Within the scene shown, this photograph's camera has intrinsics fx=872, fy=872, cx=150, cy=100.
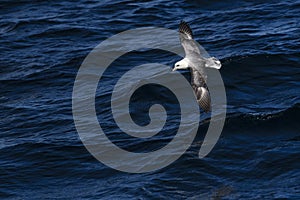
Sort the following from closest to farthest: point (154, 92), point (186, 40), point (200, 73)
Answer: point (200, 73), point (186, 40), point (154, 92)

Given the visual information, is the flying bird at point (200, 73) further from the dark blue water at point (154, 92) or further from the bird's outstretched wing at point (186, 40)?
the dark blue water at point (154, 92)

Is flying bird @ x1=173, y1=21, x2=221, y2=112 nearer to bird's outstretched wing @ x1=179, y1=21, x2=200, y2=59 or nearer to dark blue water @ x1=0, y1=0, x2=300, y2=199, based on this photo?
bird's outstretched wing @ x1=179, y1=21, x2=200, y2=59

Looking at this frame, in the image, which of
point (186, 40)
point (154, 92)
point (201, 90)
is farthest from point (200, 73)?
point (154, 92)

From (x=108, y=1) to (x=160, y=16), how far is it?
2457mm

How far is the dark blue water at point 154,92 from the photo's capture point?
17.5m

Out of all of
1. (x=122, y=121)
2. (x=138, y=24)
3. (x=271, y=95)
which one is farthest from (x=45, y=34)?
(x=271, y=95)

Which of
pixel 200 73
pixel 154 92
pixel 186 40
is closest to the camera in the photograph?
pixel 200 73

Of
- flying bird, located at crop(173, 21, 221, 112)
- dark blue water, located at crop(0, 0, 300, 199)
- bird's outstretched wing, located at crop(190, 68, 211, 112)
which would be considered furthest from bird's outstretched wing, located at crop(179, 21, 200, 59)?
dark blue water, located at crop(0, 0, 300, 199)

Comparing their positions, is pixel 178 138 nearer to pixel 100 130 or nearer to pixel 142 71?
pixel 100 130

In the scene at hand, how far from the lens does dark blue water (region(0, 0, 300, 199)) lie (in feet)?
57.3

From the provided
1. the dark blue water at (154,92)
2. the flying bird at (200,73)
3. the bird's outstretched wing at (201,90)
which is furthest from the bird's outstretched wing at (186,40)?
the dark blue water at (154,92)

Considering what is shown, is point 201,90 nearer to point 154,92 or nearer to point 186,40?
point 186,40

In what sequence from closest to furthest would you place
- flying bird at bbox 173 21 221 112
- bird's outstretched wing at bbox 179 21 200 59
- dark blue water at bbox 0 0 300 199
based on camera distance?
dark blue water at bbox 0 0 300 199 < flying bird at bbox 173 21 221 112 < bird's outstretched wing at bbox 179 21 200 59

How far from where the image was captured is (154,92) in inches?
837
